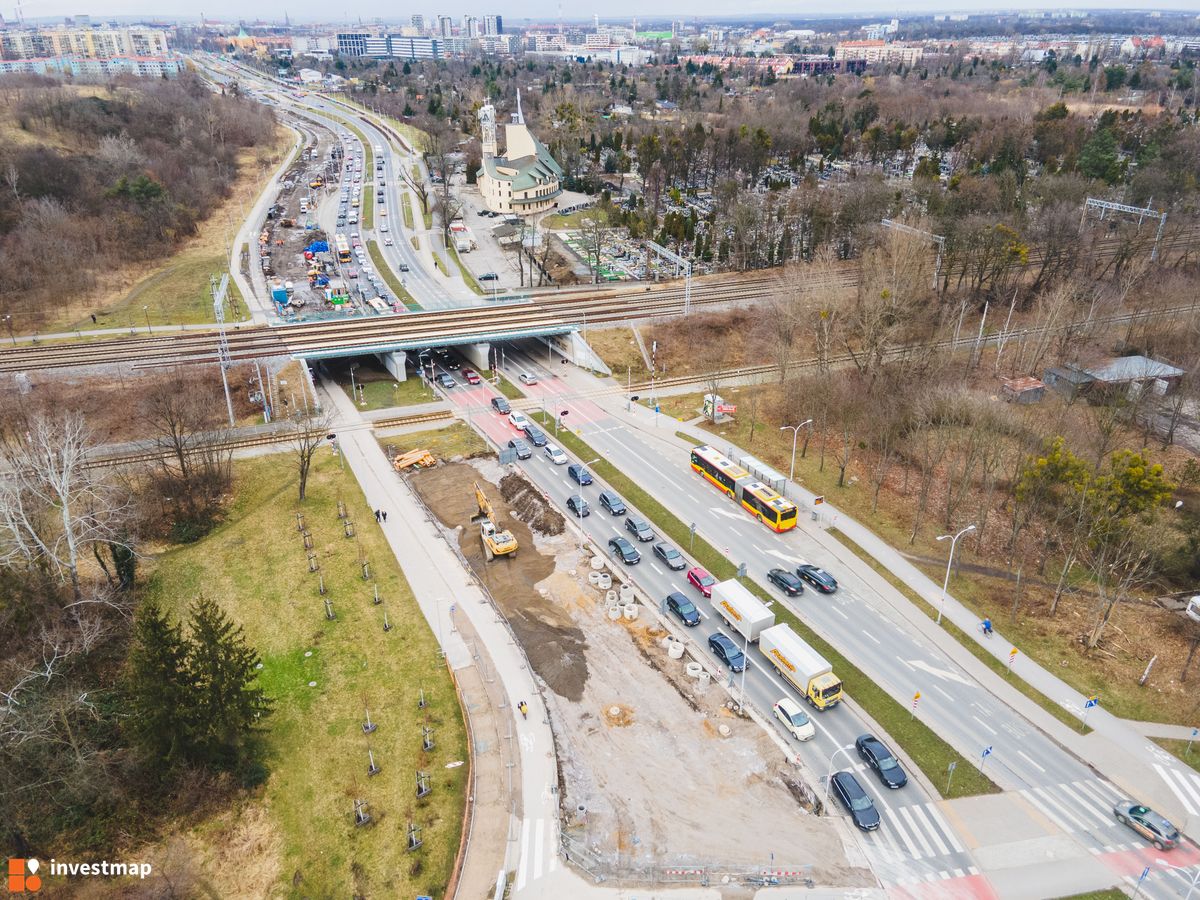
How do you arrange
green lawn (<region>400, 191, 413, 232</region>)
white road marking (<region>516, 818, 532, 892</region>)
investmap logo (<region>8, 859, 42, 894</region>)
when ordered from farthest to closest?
green lawn (<region>400, 191, 413, 232</region>) < white road marking (<region>516, 818, 532, 892</region>) < investmap logo (<region>8, 859, 42, 894</region>)

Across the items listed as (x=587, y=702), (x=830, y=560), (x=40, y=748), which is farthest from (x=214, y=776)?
(x=830, y=560)

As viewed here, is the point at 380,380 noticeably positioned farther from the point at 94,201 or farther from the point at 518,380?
the point at 94,201

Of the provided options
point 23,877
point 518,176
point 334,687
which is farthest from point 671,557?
point 518,176

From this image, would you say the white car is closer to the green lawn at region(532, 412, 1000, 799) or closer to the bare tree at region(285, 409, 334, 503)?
the green lawn at region(532, 412, 1000, 799)

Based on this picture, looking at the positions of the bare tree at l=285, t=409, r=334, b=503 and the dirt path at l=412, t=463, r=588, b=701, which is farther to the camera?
the bare tree at l=285, t=409, r=334, b=503

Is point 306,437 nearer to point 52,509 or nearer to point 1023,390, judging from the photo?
point 52,509

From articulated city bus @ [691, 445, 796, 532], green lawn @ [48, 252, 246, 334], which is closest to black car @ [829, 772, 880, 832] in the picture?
articulated city bus @ [691, 445, 796, 532]
